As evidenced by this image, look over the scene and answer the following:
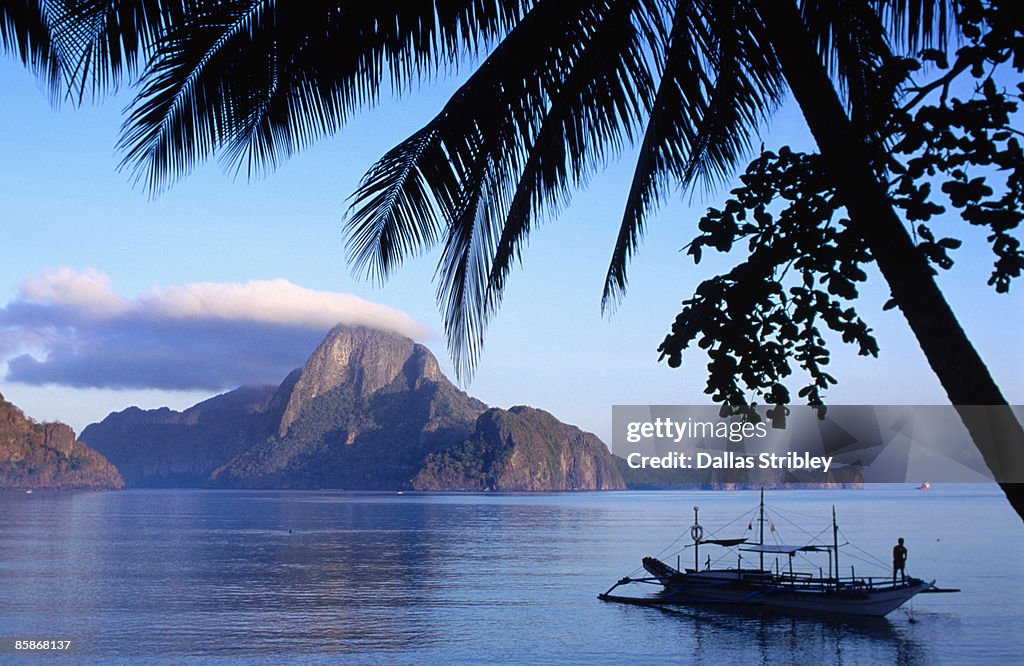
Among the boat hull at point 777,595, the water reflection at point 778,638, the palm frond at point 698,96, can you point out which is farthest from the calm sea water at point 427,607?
the palm frond at point 698,96

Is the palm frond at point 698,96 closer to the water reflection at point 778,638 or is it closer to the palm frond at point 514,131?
the palm frond at point 514,131

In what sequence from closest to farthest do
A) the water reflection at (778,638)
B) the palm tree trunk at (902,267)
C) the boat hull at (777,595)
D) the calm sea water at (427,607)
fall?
the palm tree trunk at (902,267), the water reflection at (778,638), the calm sea water at (427,607), the boat hull at (777,595)

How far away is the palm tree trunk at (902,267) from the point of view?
4.71m

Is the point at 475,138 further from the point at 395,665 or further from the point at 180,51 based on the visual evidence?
the point at 395,665

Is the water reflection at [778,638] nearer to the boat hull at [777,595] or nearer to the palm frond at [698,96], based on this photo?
the boat hull at [777,595]

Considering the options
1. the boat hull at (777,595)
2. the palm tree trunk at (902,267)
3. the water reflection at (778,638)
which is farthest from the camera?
the boat hull at (777,595)

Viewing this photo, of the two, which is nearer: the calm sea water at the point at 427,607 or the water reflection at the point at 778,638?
the water reflection at the point at 778,638

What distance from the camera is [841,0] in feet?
21.5

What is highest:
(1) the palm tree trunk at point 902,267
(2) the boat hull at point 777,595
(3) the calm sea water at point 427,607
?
(1) the palm tree trunk at point 902,267

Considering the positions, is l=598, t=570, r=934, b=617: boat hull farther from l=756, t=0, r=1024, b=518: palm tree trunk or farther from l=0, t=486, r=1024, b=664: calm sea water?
l=756, t=0, r=1024, b=518: palm tree trunk

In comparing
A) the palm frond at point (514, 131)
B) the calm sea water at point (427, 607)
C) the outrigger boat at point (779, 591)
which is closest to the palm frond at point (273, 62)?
the palm frond at point (514, 131)

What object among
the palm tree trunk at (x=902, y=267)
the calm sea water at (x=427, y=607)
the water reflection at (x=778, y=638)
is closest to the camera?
the palm tree trunk at (x=902, y=267)

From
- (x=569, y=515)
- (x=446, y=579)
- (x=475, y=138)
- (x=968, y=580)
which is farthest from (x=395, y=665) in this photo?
(x=569, y=515)

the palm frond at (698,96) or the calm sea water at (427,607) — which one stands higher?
the palm frond at (698,96)
